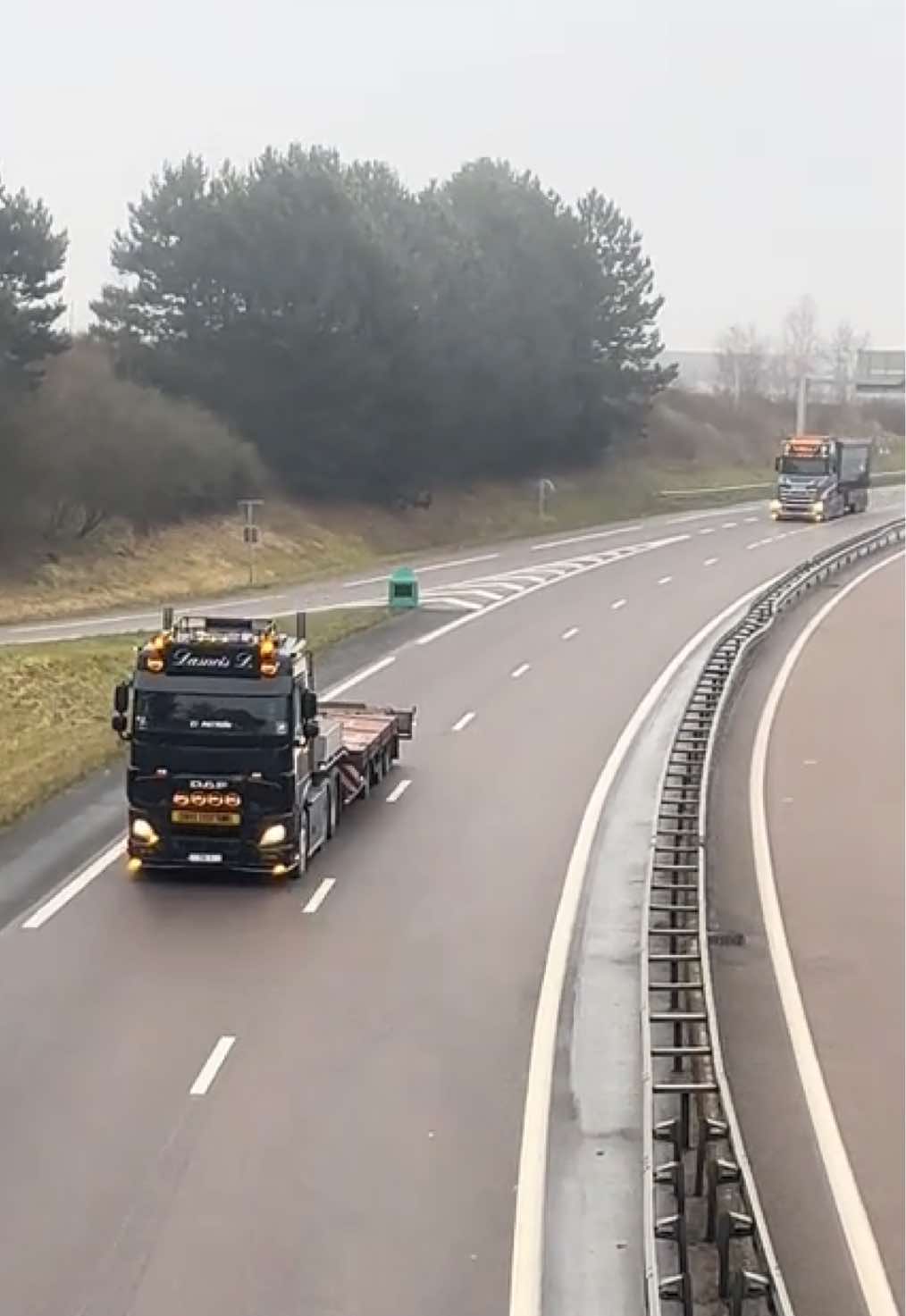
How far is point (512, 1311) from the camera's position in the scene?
12.0 meters

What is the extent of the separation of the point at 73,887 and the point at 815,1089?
10.0 metres

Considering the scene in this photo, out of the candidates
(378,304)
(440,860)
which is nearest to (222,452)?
(378,304)

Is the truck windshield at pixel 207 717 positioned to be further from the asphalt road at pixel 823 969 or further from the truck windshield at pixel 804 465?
the truck windshield at pixel 804 465

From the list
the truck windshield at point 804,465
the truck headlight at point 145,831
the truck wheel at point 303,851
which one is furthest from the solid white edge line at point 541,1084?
the truck windshield at point 804,465

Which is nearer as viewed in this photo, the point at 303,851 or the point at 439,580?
the point at 303,851

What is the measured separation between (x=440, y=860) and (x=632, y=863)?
8.40 ft

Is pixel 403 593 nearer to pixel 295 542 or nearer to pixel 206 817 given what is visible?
pixel 295 542

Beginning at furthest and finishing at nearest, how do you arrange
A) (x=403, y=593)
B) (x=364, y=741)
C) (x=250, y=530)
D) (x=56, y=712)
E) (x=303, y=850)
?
(x=250, y=530) < (x=403, y=593) < (x=56, y=712) < (x=364, y=741) < (x=303, y=850)

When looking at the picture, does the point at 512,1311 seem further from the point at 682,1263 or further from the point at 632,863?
the point at 632,863

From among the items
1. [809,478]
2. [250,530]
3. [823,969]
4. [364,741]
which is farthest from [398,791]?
[809,478]

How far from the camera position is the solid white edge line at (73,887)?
70.4 ft

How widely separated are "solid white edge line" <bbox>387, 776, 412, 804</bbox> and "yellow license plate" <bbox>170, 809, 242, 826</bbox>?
6430 mm

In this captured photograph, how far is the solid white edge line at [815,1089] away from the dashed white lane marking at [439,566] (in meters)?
28.6

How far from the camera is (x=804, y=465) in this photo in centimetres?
8425
